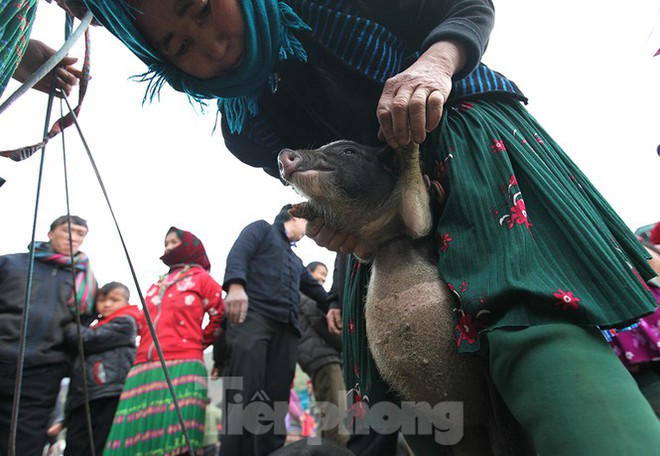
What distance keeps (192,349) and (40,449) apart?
0.85 meters

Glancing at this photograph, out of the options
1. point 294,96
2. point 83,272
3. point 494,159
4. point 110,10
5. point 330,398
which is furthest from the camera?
point 330,398

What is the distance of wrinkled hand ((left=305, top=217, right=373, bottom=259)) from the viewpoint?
95 cm

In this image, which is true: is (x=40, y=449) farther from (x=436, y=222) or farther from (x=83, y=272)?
(x=436, y=222)

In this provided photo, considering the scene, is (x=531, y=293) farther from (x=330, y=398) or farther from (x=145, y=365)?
(x=330, y=398)

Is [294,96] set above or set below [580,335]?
above

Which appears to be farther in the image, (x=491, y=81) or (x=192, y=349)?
(x=192, y=349)

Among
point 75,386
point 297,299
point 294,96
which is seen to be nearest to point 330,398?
point 297,299

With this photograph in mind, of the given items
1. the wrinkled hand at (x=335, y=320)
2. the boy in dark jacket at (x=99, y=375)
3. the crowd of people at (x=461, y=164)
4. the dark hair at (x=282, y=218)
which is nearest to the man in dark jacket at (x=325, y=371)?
the dark hair at (x=282, y=218)

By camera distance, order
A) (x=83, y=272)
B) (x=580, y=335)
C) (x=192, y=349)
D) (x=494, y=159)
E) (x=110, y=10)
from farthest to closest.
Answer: (x=83, y=272), (x=192, y=349), (x=110, y=10), (x=494, y=159), (x=580, y=335)

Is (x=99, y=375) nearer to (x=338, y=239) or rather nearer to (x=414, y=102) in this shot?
(x=338, y=239)

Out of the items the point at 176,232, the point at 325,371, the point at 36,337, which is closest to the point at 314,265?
the point at 325,371

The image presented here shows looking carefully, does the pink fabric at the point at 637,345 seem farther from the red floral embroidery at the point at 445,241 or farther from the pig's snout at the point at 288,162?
the pig's snout at the point at 288,162

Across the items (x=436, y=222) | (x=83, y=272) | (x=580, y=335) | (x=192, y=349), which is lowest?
(x=580, y=335)

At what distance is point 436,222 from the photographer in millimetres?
888
